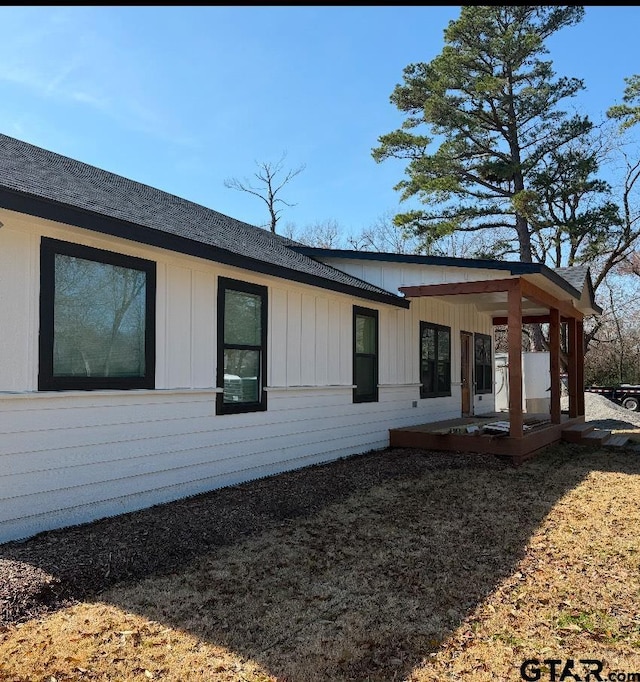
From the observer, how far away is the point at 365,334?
9039 millimetres

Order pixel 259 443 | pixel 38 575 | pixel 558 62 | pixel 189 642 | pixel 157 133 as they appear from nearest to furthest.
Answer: pixel 189 642
pixel 38 575
pixel 259 443
pixel 558 62
pixel 157 133

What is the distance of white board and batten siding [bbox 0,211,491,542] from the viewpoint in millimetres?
4281

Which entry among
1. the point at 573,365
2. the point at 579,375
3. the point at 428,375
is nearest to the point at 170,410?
the point at 428,375

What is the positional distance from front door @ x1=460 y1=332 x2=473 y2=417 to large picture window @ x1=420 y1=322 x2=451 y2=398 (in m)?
0.99

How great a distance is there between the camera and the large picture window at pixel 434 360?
10.8 metres

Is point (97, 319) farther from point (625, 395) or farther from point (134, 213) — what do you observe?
point (625, 395)

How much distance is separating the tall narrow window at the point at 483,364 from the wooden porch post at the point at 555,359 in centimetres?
278

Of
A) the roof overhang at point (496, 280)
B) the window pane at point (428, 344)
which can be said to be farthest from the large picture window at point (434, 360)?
the roof overhang at point (496, 280)

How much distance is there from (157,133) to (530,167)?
1233 cm

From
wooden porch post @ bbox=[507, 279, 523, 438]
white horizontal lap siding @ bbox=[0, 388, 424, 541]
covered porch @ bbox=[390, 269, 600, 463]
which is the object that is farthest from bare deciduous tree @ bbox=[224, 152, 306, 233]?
white horizontal lap siding @ bbox=[0, 388, 424, 541]

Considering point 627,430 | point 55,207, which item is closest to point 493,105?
point 627,430

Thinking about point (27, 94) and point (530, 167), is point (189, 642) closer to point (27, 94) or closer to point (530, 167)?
point (27, 94)

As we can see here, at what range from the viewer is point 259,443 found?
22.3 feet

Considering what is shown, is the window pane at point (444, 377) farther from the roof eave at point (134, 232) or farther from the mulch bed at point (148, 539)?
the roof eave at point (134, 232)
